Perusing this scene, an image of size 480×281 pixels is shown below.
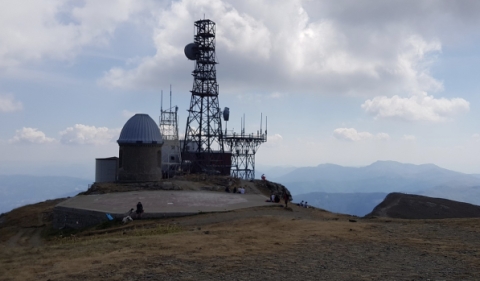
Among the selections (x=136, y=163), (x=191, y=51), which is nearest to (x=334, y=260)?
(x=136, y=163)

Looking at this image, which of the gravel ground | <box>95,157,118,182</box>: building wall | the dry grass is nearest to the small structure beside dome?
<box>95,157,118,182</box>: building wall

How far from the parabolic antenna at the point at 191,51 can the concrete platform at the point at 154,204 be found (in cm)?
2463

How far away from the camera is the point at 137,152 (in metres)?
34.1

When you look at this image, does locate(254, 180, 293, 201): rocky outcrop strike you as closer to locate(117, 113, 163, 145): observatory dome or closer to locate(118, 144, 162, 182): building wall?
locate(118, 144, 162, 182): building wall

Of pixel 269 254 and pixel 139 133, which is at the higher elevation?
pixel 139 133

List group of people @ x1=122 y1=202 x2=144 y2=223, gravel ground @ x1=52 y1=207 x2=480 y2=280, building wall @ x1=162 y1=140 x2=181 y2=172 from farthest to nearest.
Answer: building wall @ x1=162 y1=140 x2=181 y2=172
group of people @ x1=122 y1=202 x2=144 y2=223
gravel ground @ x1=52 y1=207 x2=480 y2=280

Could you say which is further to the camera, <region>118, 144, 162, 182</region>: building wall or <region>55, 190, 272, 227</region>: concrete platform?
<region>118, 144, 162, 182</region>: building wall

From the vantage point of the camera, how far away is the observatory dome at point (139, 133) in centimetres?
3378

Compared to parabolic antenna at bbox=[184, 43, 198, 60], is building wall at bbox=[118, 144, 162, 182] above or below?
below

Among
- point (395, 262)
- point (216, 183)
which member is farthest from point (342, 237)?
point (216, 183)

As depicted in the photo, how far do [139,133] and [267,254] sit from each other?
24.0m

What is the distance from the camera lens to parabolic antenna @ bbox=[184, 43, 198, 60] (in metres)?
50.0

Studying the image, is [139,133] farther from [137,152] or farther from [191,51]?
[191,51]

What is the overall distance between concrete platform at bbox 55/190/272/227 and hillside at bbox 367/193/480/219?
1044 cm
